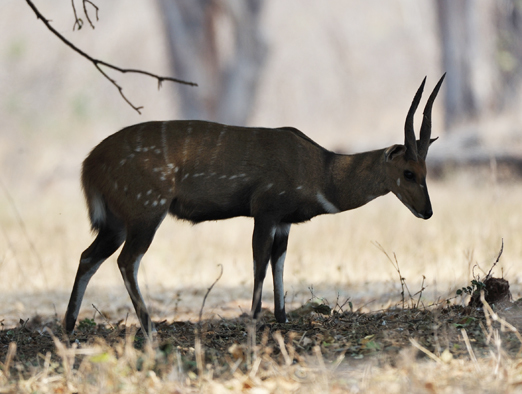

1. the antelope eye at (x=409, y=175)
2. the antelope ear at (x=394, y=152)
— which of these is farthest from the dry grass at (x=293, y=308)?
the antelope ear at (x=394, y=152)

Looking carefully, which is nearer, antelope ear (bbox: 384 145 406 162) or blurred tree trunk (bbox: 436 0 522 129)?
antelope ear (bbox: 384 145 406 162)

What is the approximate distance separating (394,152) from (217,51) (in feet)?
49.5

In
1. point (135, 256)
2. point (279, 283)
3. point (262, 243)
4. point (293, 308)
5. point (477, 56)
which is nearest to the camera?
point (135, 256)

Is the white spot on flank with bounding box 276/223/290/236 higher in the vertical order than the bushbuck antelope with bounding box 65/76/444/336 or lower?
lower

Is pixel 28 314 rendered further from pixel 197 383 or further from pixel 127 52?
pixel 127 52

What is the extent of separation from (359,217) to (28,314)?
6790 millimetres

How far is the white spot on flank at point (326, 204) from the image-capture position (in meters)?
6.01

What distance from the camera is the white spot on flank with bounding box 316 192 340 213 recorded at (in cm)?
601

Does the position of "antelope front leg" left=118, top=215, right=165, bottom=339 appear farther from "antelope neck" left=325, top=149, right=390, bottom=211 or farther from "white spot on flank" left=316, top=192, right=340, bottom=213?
"antelope neck" left=325, top=149, right=390, bottom=211

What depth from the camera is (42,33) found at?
38.3 m

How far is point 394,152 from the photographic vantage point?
5.86 m

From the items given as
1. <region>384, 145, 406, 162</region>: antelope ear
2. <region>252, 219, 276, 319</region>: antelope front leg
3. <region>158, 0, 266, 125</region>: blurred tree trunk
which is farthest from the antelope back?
<region>158, 0, 266, 125</region>: blurred tree trunk

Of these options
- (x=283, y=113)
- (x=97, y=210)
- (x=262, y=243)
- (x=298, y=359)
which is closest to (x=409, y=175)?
(x=262, y=243)

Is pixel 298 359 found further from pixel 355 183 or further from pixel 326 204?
pixel 355 183
